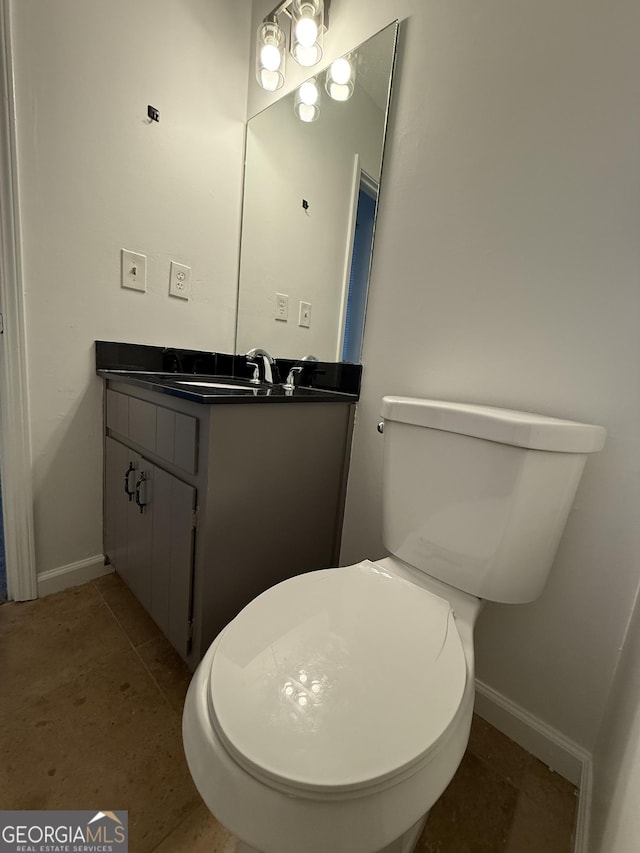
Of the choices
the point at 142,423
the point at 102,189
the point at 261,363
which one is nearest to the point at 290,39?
the point at 102,189

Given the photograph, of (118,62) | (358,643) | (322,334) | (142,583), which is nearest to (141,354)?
(322,334)

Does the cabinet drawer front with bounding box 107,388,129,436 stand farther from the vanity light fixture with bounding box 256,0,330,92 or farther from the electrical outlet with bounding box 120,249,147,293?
the vanity light fixture with bounding box 256,0,330,92

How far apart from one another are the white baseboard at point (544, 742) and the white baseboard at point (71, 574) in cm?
138

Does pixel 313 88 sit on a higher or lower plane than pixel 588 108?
higher

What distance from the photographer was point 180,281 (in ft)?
4.55

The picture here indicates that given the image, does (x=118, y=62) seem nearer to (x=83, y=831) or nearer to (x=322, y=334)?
(x=322, y=334)

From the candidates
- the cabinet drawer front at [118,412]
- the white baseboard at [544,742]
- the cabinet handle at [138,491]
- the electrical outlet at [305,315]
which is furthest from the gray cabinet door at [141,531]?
the white baseboard at [544,742]

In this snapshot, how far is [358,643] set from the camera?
0.57 meters

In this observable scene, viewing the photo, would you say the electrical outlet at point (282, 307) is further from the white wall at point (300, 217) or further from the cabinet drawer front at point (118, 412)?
the cabinet drawer front at point (118, 412)

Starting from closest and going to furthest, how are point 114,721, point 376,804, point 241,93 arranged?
1. point 376,804
2. point 114,721
3. point 241,93

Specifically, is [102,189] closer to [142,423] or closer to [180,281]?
[180,281]

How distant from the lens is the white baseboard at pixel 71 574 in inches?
49.2

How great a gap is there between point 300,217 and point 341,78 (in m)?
0.43

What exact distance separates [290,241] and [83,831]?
5.77 ft
